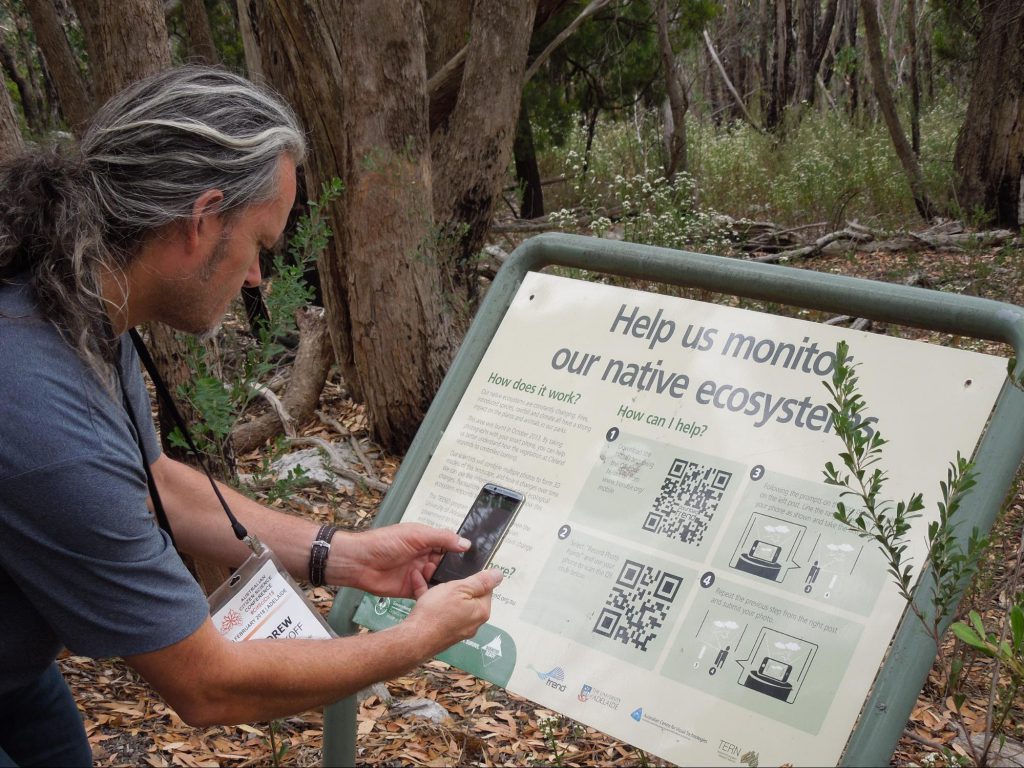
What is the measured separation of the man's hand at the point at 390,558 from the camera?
78.9 inches

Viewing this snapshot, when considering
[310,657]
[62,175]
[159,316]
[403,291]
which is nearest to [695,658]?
[310,657]

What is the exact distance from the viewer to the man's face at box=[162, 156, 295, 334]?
1735 millimetres

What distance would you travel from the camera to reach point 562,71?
10.3 m

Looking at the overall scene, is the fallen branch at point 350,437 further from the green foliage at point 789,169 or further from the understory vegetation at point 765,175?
the green foliage at point 789,169

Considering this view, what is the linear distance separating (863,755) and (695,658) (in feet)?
0.97

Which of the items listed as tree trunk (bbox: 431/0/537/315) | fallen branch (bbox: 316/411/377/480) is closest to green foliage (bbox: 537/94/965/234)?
tree trunk (bbox: 431/0/537/315)

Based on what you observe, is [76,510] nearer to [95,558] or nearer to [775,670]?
[95,558]

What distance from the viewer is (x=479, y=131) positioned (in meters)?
4.95

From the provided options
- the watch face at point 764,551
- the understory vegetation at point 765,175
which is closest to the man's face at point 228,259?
the watch face at point 764,551

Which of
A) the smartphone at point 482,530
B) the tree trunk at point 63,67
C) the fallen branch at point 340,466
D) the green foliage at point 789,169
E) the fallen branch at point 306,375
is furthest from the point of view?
the green foliage at point 789,169

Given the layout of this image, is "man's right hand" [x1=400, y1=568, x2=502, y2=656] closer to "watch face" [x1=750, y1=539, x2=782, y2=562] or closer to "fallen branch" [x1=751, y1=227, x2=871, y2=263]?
"watch face" [x1=750, y1=539, x2=782, y2=562]

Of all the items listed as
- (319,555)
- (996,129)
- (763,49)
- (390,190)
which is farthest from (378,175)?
(763,49)

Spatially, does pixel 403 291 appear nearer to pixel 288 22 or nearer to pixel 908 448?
pixel 288 22

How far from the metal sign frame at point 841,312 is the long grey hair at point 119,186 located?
623mm
